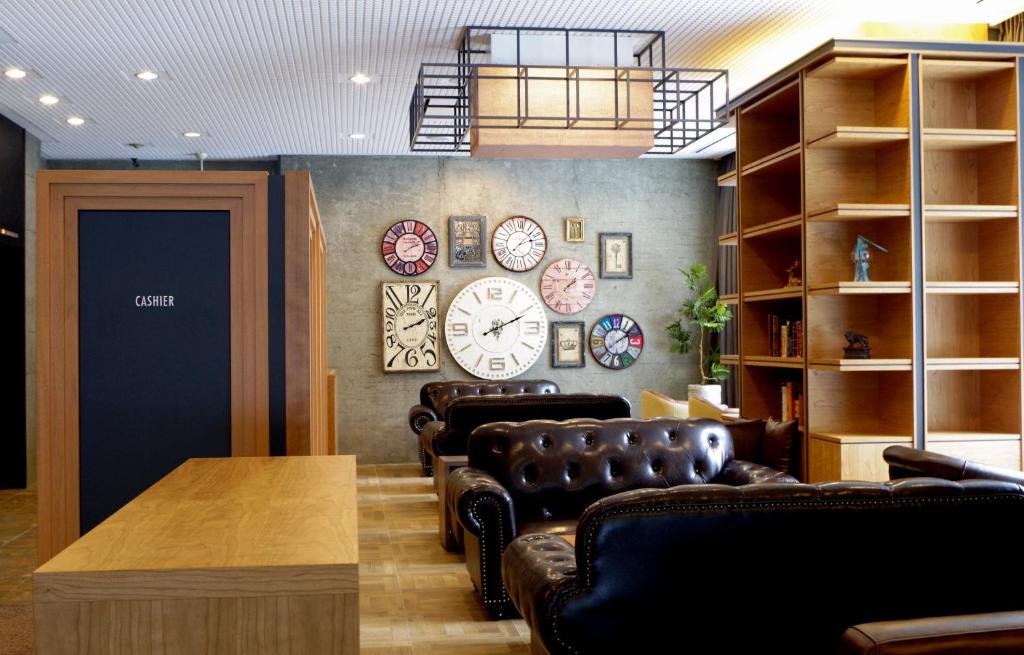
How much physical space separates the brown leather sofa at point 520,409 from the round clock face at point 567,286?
426 centimetres

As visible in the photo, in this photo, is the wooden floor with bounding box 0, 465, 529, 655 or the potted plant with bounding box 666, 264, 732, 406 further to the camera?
the potted plant with bounding box 666, 264, 732, 406

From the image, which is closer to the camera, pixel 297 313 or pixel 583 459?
pixel 297 313

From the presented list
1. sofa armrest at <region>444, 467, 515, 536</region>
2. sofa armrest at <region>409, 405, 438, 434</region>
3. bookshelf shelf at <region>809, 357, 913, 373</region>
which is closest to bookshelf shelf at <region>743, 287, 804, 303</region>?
bookshelf shelf at <region>809, 357, 913, 373</region>

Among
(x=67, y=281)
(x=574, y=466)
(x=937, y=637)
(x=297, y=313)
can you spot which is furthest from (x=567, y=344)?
(x=937, y=637)

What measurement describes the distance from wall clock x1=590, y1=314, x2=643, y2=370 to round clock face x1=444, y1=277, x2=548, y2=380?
1.93 feet

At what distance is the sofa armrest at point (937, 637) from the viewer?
1.86 m

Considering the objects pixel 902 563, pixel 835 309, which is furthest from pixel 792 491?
pixel 835 309

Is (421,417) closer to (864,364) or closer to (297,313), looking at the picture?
(864,364)

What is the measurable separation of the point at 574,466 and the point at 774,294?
171cm

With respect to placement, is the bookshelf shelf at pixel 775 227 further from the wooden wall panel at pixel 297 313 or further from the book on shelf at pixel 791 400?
the wooden wall panel at pixel 297 313

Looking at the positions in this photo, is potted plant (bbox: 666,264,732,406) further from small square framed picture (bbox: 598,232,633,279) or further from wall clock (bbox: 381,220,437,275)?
wall clock (bbox: 381,220,437,275)

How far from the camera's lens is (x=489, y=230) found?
1007 cm

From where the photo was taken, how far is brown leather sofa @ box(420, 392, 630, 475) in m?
5.66

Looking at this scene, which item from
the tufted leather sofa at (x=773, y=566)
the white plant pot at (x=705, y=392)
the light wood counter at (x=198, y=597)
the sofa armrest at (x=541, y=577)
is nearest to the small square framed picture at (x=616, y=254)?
the white plant pot at (x=705, y=392)
